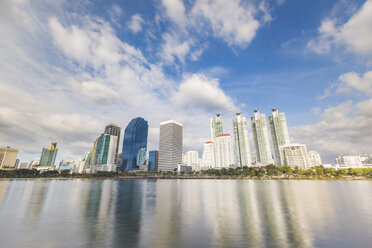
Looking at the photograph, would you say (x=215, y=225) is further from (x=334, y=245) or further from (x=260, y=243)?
(x=334, y=245)

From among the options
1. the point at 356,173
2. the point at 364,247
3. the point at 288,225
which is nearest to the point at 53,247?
the point at 288,225

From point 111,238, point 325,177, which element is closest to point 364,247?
point 111,238

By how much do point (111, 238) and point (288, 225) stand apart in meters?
22.2

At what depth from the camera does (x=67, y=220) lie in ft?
Result: 86.2

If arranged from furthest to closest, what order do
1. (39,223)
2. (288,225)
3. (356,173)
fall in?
(356,173) → (39,223) → (288,225)

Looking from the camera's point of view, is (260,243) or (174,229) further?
(174,229)

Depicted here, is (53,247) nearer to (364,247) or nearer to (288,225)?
(288,225)

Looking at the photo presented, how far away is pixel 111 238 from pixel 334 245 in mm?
22819

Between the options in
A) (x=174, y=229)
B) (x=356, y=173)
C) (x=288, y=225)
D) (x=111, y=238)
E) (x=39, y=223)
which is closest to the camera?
(x=111, y=238)

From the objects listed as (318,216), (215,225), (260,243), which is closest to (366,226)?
(318,216)

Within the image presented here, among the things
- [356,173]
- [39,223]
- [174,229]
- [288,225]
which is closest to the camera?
[174,229]

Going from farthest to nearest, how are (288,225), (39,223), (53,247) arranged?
1. (39,223)
2. (288,225)
3. (53,247)

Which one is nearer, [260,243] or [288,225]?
[260,243]

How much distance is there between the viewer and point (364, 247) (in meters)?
16.5
